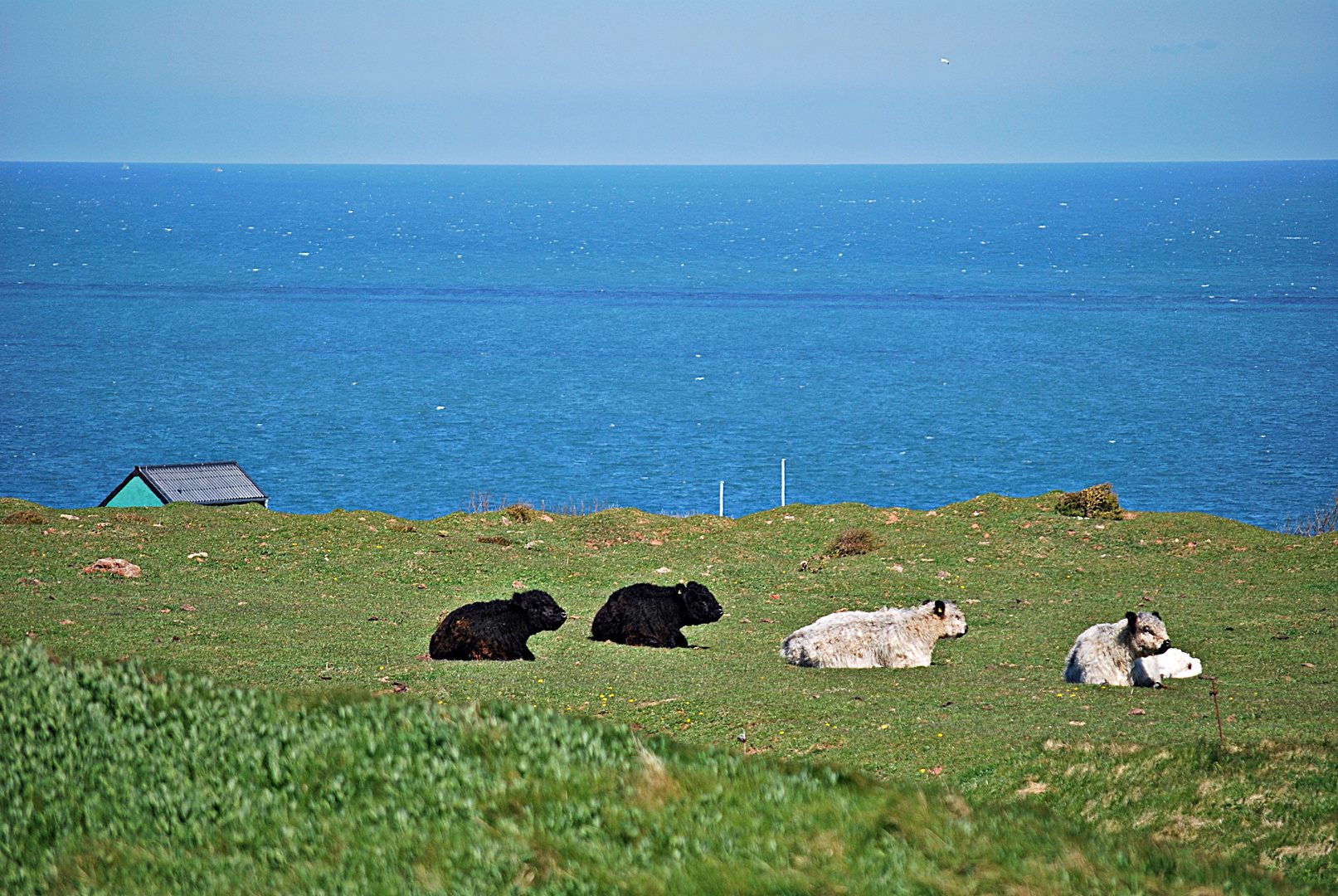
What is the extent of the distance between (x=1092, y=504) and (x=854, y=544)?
698cm

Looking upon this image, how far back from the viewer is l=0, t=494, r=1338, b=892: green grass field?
673 cm

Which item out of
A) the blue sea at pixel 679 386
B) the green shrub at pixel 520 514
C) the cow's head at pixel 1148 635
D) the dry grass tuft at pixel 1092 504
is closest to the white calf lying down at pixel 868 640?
the cow's head at pixel 1148 635

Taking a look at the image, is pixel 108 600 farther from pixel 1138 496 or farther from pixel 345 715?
pixel 1138 496

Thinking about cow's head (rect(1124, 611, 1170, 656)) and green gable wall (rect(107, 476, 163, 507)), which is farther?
green gable wall (rect(107, 476, 163, 507))

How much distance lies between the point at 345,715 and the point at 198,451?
75.0 m

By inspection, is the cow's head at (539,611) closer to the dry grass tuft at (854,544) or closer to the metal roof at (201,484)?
the dry grass tuft at (854,544)

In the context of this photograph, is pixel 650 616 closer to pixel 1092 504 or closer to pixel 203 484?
pixel 1092 504

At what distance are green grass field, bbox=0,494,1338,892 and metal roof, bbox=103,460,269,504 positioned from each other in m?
7.37

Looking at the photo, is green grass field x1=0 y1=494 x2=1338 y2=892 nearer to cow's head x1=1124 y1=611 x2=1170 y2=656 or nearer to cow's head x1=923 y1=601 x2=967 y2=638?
cow's head x1=923 y1=601 x2=967 y2=638

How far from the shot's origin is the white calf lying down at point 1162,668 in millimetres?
14125

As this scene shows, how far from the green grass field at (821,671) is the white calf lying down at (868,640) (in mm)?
441

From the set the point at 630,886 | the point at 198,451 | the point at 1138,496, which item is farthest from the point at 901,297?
the point at 630,886

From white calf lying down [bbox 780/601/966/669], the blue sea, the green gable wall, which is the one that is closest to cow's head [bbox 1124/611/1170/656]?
white calf lying down [bbox 780/601/966/669]

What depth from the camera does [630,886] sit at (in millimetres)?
6172
